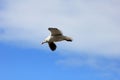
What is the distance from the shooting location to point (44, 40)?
280 feet

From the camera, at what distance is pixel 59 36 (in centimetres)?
8175

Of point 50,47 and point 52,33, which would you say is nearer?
point 52,33

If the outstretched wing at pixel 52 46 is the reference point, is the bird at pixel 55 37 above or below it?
below

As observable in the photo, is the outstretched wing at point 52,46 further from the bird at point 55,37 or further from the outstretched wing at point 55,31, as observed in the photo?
the outstretched wing at point 55,31

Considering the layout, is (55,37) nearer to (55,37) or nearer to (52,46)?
(55,37)

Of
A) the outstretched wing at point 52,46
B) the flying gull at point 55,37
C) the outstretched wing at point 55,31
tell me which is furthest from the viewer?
the outstretched wing at point 52,46

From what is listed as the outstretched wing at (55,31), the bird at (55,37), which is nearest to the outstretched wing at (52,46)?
the bird at (55,37)

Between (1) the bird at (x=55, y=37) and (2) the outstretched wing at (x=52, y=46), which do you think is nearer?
(1) the bird at (x=55, y=37)

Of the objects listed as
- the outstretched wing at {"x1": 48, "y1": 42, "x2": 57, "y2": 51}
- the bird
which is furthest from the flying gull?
the outstretched wing at {"x1": 48, "y1": 42, "x2": 57, "y2": 51}

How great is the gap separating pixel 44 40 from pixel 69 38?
14.0ft

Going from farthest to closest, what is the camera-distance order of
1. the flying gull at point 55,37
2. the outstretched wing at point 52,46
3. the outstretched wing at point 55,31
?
the outstretched wing at point 52,46
the flying gull at point 55,37
the outstretched wing at point 55,31

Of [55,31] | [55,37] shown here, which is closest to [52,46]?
[55,37]

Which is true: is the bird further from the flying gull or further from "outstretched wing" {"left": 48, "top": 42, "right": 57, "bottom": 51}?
"outstretched wing" {"left": 48, "top": 42, "right": 57, "bottom": 51}

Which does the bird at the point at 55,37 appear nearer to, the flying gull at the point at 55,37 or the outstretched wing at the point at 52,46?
the flying gull at the point at 55,37
